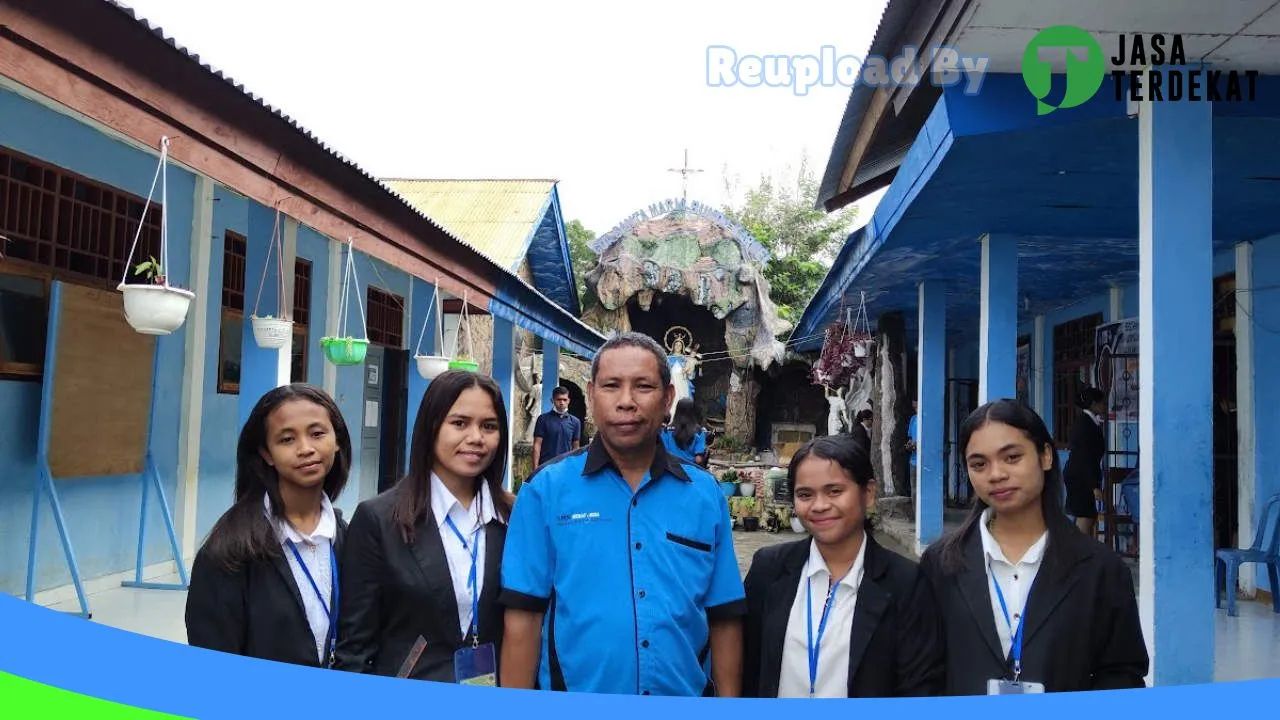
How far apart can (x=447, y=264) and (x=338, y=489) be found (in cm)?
606

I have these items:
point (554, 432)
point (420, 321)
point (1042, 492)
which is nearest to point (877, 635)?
point (1042, 492)

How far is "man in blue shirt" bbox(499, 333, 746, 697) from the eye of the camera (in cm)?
204

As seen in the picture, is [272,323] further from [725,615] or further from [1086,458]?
[1086,458]

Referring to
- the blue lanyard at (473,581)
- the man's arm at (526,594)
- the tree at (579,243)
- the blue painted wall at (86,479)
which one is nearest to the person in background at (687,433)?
the blue painted wall at (86,479)

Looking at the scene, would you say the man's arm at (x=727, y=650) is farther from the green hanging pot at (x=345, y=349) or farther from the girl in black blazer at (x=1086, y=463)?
the girl in black blazer at (x=1086, y=463)

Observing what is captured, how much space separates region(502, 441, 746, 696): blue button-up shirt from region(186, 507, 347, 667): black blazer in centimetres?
50

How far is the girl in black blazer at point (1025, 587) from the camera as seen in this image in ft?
6.78

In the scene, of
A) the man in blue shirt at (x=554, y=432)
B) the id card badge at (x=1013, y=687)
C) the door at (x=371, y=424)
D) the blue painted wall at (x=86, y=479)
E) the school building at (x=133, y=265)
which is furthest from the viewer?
the door at (x=371, y=424)

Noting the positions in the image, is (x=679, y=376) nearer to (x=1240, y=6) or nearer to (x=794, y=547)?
(x=1240, y=6)

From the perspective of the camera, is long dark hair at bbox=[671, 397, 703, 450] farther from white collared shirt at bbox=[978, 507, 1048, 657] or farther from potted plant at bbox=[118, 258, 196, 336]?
white collared shirt at bbox=[978, 507, 1048, 657]

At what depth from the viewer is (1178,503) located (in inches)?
168

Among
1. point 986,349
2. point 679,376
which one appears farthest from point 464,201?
point 986,349

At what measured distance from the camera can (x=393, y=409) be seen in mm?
11664

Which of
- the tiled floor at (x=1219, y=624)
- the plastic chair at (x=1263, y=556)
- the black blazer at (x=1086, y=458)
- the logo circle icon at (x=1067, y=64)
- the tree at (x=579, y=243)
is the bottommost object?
the tiled floor at (x=1219, y=624)
